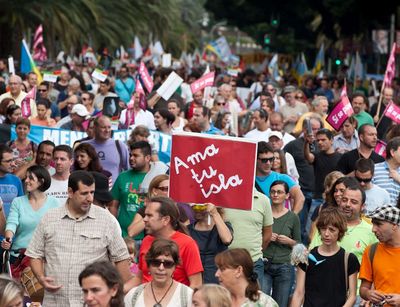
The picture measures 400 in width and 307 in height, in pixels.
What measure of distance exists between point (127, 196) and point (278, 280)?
1610 millimetres

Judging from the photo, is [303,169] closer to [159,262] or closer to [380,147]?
[380,147]

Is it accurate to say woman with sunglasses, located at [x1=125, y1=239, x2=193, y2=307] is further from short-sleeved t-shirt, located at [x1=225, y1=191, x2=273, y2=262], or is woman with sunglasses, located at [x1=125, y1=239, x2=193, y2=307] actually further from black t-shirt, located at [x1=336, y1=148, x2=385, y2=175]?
black t-shirt, located at [x1=336, y1=148, x2=385, y2=175]

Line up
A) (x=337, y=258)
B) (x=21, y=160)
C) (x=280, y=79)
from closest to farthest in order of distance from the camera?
(x=337, y=258) → (x=21, y=160) → (x=280, y=79)

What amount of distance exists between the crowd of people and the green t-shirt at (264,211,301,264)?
0.01m

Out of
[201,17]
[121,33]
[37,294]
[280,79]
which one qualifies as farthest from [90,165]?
[201,17]

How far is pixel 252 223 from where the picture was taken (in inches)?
439

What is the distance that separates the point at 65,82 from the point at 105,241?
58.1ft

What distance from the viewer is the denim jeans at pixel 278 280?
11750 millimetres

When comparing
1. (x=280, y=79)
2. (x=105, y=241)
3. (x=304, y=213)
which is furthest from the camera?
(x=280, y=79)

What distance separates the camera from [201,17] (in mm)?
130375

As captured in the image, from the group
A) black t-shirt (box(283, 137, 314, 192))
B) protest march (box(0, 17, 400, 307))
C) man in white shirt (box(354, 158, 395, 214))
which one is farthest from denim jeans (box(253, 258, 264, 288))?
black t-shirt (box(283, 137, 314, 192))

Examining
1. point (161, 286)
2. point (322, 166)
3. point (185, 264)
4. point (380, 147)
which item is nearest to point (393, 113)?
point (380, 147)

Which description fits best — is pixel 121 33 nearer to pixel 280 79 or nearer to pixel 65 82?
pixel 280 79

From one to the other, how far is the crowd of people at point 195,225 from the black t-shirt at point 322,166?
0.01 meters
